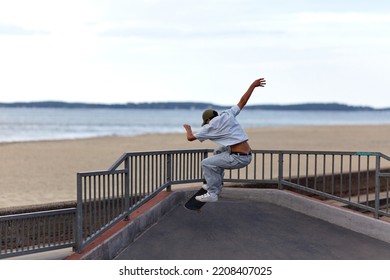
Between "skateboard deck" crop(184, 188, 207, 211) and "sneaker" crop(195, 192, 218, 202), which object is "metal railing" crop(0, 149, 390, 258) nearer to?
"skateboard deck" crop(184, 188, 207, 211)

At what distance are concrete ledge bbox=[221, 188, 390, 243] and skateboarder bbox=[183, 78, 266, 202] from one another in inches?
60.2

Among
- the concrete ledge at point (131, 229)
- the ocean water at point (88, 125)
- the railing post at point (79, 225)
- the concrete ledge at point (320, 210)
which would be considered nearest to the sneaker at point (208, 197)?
the concrete ledge at point (131, 229)

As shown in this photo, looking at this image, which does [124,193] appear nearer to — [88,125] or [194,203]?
[194,203]

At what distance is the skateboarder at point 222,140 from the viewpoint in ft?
27.0

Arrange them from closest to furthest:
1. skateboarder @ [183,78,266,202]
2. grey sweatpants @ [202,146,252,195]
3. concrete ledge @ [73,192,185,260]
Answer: concrete ledge @ [73,192,185,260]
skateboarder @ [183,78,266,202]
grey sweatpants @ [202,146,252,195]

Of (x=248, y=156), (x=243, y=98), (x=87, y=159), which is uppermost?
(x=243, y=98)

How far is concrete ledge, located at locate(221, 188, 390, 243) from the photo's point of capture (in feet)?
27.1

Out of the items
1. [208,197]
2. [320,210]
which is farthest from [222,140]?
[320,210]

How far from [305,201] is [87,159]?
69.0 ft

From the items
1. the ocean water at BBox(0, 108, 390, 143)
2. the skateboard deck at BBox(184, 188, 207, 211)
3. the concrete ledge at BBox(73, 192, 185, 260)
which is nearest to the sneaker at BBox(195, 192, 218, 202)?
the skateboard deck at BBox(184, 188, 207, 211)

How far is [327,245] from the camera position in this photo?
7816 millimetres

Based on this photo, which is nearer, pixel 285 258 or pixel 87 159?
pixel 285 258

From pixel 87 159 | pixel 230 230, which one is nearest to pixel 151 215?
pixel 230 230
